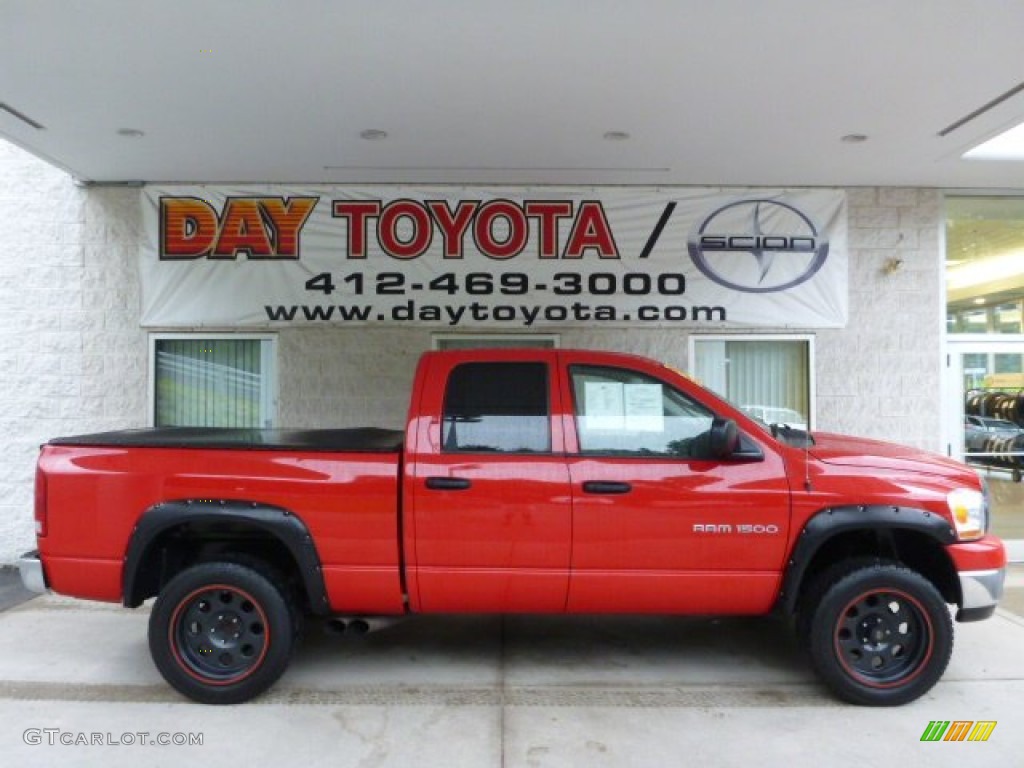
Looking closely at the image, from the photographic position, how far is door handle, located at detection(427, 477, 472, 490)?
14.3 ft

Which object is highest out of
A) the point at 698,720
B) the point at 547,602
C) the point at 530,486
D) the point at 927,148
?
the point at 927,148

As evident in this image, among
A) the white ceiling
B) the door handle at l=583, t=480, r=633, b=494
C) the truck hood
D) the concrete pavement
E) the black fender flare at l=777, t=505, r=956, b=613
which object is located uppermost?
the white ceiling

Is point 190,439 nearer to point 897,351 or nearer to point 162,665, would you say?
point 162,665

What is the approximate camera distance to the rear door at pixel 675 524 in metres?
4.34

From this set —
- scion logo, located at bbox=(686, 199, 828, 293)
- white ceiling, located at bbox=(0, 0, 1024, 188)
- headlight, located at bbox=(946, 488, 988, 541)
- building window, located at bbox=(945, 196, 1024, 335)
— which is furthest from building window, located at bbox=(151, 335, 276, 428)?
building window, located at bbox=(945, 196, 1024, 335)

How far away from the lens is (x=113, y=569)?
4.39m

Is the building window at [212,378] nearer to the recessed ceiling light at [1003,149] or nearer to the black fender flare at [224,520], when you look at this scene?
the black fender flare at [224,520]

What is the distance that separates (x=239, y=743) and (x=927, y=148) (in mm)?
6853

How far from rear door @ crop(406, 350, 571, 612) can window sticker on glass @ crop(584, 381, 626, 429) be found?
8.1 inches

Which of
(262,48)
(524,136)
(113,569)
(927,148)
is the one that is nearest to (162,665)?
(113,569)

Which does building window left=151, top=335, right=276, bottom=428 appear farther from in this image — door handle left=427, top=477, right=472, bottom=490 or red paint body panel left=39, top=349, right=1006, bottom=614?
door handle left=427, top=477, right=472, bottom=490

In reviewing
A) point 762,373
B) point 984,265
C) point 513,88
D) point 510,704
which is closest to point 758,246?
point 762,373

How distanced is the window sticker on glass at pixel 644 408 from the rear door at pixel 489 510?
432 millimetres

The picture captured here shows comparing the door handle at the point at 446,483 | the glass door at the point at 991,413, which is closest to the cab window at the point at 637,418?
the door handle at the point at 446,483
